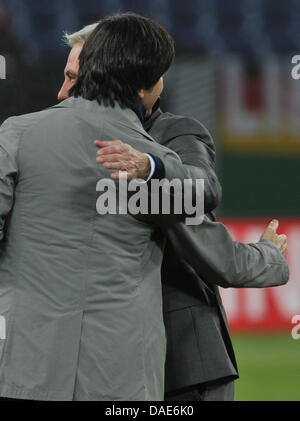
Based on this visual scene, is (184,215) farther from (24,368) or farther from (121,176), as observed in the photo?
(24,368)

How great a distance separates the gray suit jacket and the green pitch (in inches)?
99.5

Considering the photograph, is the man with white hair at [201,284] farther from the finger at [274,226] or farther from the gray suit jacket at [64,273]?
the gray suit jacket at [64,273]

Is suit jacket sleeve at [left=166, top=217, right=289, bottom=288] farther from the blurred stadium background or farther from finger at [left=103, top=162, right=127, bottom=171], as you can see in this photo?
the blurred stadium background

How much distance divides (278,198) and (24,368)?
478 centimetres

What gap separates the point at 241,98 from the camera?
642cm

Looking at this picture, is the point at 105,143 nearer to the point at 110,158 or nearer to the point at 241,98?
the point at 110,158

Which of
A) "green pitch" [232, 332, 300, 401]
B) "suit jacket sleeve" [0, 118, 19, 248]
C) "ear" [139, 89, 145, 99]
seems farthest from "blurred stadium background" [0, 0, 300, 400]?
"suit jacket sleeve" [0, 118, 19, 248]

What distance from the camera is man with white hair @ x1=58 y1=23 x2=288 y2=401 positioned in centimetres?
168

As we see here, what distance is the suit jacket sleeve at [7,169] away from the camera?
1.48 meters

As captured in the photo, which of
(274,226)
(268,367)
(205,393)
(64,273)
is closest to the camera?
(64,273)

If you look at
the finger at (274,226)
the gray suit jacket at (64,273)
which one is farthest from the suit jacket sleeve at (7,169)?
the finger at (274,226)

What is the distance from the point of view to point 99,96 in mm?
1593

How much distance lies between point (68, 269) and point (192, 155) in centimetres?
37

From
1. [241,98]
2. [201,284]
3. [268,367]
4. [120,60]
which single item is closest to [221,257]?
[201,284]
